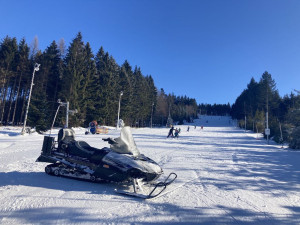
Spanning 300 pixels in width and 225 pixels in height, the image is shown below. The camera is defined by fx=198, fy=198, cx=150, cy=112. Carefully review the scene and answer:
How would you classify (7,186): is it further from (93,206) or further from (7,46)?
(7,46)

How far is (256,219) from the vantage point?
3131 millimetres

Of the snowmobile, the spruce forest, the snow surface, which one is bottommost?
the snow surface

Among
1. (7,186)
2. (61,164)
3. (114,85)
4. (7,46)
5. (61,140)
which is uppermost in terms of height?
(7,46)

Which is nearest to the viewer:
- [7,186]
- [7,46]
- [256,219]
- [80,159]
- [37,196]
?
[256,219]

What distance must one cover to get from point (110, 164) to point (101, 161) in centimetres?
27

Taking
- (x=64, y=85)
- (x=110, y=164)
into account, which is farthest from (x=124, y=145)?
(x=64, y=85)

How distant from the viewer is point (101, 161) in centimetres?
452

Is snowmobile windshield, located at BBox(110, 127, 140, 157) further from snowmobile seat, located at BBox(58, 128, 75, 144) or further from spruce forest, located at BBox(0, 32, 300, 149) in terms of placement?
spruce forest, located at BBox(0, 32, 300, 149)

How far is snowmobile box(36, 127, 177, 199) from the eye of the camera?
418 cm

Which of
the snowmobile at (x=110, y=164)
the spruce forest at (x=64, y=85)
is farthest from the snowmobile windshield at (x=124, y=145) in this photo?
the spruce forest at (x=64, y=85)

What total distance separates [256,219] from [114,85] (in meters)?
40.3

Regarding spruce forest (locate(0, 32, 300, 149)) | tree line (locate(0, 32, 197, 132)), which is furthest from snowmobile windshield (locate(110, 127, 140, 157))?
tree line (locate(0, 32, 197, 132))

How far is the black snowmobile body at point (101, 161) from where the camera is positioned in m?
4.22

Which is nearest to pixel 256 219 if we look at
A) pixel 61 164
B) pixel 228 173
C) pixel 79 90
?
pixel 228 173
